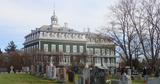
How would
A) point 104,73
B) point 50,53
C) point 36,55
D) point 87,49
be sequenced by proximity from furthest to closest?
point 87,49 < point 50,53 < point 36,55 < point 104,73

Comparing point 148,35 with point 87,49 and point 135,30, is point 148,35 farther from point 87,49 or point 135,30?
point 87,49

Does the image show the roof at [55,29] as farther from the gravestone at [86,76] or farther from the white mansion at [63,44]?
the gravestone at [86,76]

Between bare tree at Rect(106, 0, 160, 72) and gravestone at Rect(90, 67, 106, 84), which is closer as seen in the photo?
gravestone at Rect(90, 67, 106, 84)

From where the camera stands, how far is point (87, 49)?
11975cm

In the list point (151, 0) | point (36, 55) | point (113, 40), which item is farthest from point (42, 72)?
point (36, 55)

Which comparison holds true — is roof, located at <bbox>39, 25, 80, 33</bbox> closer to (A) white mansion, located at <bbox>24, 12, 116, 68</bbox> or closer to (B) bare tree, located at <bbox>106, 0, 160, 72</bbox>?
(A) white mansion, located at <bbox>24, 12, 116, 68</bbox>

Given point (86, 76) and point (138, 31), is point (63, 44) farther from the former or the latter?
point (86, 76)

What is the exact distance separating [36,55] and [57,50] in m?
18.0

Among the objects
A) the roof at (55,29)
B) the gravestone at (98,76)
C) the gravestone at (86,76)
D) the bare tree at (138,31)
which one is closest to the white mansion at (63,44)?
the roof at (55,29)

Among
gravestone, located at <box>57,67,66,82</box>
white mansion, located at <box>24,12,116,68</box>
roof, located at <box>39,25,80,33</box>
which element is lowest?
gravestone, located at <box>57,67,66,82</box>

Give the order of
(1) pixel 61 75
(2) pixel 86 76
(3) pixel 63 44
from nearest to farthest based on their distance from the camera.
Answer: (2) pixel 86 76, (1) pixel 61 75, (3) pixel 63 44

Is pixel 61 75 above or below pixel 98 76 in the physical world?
below

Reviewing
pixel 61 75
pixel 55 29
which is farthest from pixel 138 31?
pixel 55 29

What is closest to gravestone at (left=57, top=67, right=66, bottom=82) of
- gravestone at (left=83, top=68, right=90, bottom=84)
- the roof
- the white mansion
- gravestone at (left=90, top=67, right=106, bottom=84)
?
gravestone at (left=83, top=68, right=90, bottom=84)
